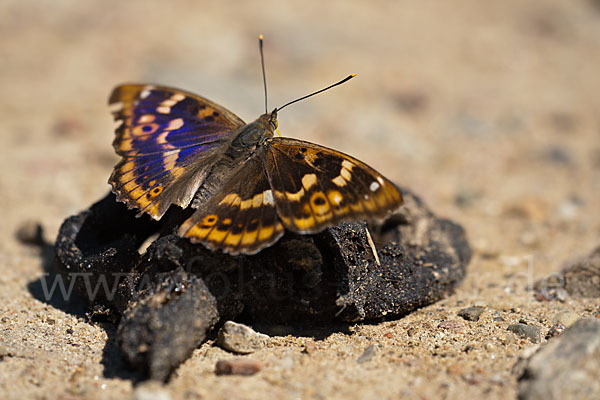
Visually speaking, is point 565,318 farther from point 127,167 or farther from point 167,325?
point 127,167

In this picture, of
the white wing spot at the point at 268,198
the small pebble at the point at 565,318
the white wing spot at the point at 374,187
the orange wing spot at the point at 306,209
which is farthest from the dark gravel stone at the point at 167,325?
the small pebble at the point at 565,318

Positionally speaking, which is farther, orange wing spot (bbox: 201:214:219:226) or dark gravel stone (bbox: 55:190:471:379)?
orange wing spot (bbox: 201:214:219:226)

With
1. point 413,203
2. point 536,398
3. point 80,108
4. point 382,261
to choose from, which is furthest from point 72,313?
point 80,108

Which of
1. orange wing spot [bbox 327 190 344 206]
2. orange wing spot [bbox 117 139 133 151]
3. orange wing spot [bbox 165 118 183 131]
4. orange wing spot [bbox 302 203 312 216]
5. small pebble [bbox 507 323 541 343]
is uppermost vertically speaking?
orange wing spot [bbox 165 118 183 131]

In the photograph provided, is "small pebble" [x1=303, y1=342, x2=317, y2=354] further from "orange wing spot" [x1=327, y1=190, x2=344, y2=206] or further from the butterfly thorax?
the butterfly thorax

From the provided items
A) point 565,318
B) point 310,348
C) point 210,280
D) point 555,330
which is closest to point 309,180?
point 210,280

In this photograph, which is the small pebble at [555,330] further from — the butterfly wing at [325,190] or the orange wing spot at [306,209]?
the orange wing spot at [306,209]

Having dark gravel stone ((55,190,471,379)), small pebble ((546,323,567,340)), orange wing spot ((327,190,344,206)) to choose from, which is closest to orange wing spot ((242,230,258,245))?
dark gravel stone ((55,190,471,379))
